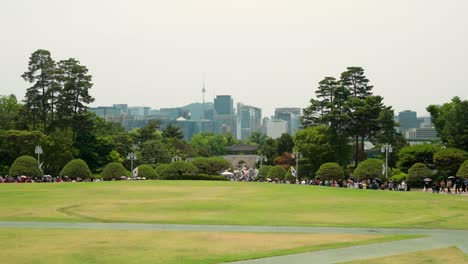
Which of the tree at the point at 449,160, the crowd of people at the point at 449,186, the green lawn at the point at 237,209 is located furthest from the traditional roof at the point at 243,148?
the green lawn at the point at 237,209

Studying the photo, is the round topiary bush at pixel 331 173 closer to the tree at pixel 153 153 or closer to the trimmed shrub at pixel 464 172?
the trimmed shrub at pixel 464 172

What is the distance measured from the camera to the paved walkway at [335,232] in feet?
54.6

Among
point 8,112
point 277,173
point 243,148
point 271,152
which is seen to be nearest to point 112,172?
point 277,173

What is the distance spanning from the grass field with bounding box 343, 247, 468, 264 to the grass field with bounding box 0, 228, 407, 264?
96.5 inches

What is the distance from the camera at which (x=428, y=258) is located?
54.4ft


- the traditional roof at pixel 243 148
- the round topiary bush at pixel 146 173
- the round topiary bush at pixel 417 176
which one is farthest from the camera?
the traditional roof at pixel 243 148

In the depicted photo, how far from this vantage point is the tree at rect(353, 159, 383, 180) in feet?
207

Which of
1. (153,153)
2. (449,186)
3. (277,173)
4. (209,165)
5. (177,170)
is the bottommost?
(449,186)

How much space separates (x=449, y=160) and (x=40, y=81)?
5734 cm

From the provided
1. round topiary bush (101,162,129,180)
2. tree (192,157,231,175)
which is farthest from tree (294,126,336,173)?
round topiary bush (101,162,129,180)

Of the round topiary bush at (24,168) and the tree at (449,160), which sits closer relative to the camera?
the tree at (449,160)

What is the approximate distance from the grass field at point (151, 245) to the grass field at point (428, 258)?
2450 mm

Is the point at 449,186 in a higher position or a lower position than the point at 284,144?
lower

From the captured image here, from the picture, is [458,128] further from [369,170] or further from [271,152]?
[271,152]
